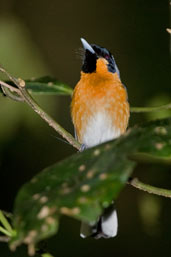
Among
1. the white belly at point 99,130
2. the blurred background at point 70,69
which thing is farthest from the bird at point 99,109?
the blurred background at point 70,69

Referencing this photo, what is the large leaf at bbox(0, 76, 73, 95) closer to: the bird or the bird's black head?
the bird

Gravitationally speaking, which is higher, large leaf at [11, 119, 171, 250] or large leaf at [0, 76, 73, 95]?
large leaf at [11, 119, 171, 250]

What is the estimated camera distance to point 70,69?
14.7 feet

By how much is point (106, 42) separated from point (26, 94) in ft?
11.0

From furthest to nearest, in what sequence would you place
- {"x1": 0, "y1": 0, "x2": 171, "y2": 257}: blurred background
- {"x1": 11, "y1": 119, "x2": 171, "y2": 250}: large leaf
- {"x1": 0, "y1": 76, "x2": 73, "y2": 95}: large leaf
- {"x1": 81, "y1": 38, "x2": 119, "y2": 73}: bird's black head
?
1. {"x1": 0, "y1": 0, "x2": 171, "y2": 257}: blurred background
2. {"x1": 81, "y1": 38, "x2": 119, "y2": 73}: bird's black head
3. {"x1": 0, "y1": 76, "x2": 73, "y2": 95}: large leaf
4. {"x1": 11, "y1": 119, "x2": 171, "y2": 250}: large leaf

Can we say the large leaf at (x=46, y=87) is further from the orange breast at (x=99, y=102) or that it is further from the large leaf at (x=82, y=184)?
the large leaf at (x=82, y=184)

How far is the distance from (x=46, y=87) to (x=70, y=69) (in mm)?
2674

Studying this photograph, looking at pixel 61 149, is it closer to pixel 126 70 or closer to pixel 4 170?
pixel 4 170

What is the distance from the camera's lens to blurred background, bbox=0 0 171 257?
3.28 metres

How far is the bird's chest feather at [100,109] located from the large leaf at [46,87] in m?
0.68

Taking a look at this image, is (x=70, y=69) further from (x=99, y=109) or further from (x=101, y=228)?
(x=101, y=228)

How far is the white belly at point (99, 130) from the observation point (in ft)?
8.38

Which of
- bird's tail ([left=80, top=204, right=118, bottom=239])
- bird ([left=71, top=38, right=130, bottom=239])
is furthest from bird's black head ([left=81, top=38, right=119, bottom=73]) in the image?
bird's tail ([left=80, top=204, right=118, bottom=239])

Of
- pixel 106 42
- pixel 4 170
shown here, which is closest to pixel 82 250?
pixel 4 170
